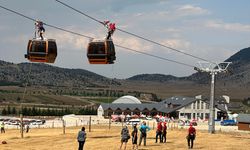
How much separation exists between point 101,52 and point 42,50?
293 cm

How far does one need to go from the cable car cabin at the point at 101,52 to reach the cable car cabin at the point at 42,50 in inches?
71.6

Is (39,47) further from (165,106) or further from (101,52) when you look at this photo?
(165,106)

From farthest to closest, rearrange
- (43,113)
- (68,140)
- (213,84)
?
(43,113)
(213,84)
(68,140)

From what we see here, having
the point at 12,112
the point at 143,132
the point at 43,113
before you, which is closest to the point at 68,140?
the point at 143,132

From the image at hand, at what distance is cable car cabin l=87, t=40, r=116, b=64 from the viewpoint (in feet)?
80.8

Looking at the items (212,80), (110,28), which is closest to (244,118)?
(212,80)

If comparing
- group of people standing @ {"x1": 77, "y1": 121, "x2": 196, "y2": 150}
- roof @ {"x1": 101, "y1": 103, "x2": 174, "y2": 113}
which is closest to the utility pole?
group of people standing @ {"x1": 77, "y1": 121, "x2": 196, "y2": 150}

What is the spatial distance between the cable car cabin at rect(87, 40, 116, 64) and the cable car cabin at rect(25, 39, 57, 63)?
1819mm

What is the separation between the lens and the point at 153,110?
426ft

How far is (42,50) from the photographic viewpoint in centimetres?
2433

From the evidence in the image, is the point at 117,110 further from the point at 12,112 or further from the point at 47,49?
the point at 47,49

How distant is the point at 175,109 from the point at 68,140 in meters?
86.9

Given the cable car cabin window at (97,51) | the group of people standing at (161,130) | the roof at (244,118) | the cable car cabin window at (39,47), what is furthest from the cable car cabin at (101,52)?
the roof at (244,118)

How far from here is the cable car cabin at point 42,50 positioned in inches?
958
